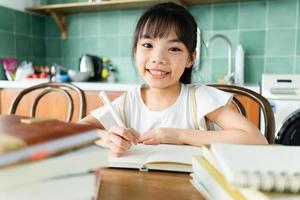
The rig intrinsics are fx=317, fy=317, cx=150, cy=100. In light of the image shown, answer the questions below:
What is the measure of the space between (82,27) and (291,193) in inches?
104

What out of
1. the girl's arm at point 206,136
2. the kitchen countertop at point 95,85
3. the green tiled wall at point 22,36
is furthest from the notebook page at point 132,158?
the green tiled wall at point 22,36

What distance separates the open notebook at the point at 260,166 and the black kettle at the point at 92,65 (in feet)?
6.88

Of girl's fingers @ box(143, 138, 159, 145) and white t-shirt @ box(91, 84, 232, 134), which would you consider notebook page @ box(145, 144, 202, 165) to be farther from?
white t-shirt @ box(91, 84, 232, 134)

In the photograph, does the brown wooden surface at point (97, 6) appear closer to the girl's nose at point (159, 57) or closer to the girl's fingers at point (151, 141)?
the girl's nose at point (159, 57)

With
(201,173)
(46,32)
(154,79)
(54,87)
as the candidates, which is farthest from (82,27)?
(201,173)

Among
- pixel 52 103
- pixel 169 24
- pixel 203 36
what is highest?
pixel 203 36

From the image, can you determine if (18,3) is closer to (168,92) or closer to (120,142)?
(168,92)

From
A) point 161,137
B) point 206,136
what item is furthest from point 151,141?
point 206,136

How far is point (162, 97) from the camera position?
3.45 ft

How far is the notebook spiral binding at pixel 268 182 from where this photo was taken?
0.97 feet

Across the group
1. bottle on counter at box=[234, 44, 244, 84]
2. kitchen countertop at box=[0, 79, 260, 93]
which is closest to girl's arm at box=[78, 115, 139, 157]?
kitchen countertop at box=[0, 79, 260, 93]

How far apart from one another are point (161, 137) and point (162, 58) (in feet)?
0.94

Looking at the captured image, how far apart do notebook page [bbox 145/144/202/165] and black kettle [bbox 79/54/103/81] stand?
1839 millimetres

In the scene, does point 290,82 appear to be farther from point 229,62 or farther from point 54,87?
point 54,87
